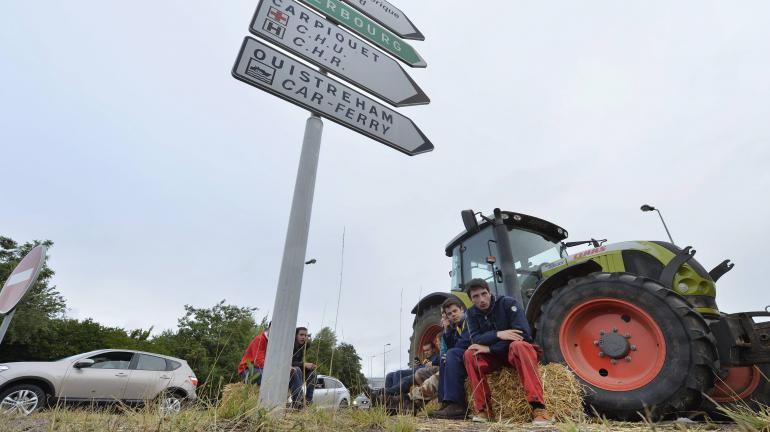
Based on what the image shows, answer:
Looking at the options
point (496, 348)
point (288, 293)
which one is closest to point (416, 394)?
point (496, 348)

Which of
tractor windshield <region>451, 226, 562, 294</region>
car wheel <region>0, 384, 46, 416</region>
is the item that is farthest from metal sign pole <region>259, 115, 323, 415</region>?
car wheel <region>0, 384, 46, 416</region>

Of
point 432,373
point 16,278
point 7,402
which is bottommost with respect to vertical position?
point 7,402

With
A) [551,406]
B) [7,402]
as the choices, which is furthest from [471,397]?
[7,402]

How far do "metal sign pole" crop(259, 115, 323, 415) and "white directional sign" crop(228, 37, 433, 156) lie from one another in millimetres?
308

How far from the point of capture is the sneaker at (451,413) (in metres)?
2.98

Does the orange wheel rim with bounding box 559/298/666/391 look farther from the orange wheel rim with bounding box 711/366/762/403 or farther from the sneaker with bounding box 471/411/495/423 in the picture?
the orange wheel rim with bounding box 711/366/762/403

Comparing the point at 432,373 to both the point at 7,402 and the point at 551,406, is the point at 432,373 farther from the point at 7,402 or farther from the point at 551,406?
the point at 7,402

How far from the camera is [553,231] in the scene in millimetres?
5230

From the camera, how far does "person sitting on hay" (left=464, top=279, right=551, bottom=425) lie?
270 cm

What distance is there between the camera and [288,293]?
1.88 metres

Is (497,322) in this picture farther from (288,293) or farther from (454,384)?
(288,293)

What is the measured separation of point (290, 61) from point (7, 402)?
24.9 feet

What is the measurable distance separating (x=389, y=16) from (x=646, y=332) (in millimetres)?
3116

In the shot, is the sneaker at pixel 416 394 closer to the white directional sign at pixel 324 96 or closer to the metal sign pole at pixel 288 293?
the metal sign pole at pixel 288 293
